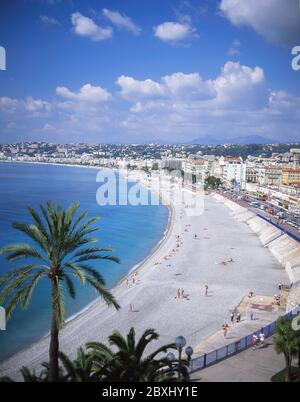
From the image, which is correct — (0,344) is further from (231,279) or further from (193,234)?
(193,234)

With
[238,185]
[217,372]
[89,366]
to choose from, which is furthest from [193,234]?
A: [238,185]

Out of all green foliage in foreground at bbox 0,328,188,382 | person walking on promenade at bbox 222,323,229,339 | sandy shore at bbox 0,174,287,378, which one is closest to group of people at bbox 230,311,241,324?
sandy shore at bbox 0,174,287,378

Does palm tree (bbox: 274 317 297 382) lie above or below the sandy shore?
above

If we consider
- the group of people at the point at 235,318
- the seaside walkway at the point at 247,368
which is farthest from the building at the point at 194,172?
the seaside walkway at the point at 247,368

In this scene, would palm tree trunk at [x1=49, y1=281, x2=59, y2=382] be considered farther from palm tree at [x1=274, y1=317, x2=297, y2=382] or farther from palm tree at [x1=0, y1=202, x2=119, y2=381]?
palm tree at [x1=274, y1=317, x2=297, y2=382]
